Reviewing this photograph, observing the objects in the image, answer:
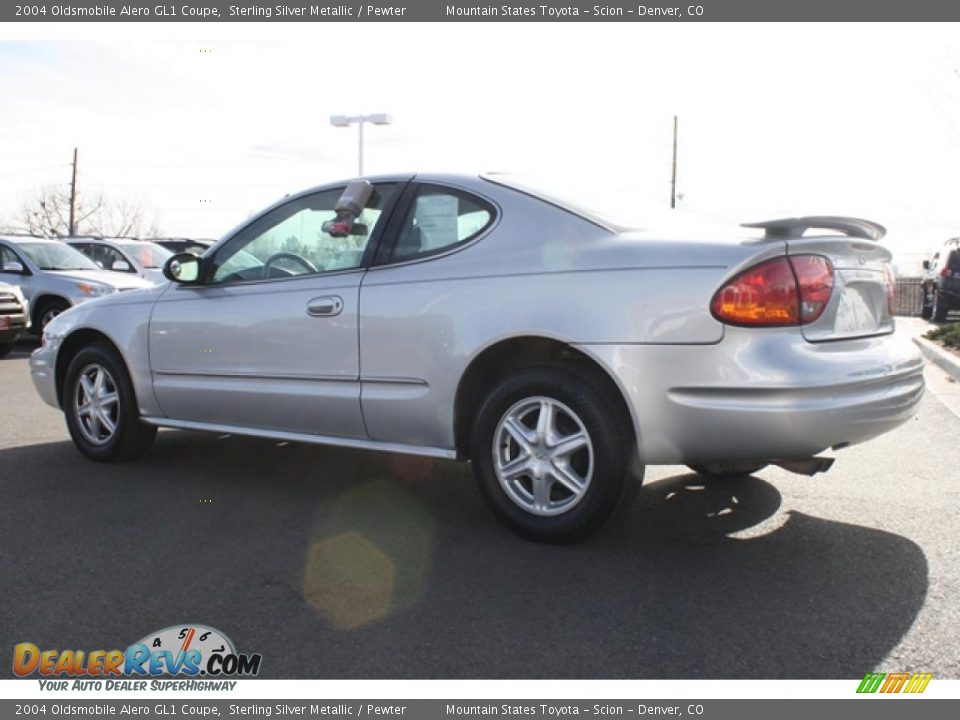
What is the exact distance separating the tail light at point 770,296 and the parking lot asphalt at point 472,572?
97 centimetres

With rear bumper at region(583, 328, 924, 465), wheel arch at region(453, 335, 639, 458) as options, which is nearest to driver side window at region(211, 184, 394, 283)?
wheel arch at region(453, 335, 639, 458)

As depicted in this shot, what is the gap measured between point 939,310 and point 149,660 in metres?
18.0

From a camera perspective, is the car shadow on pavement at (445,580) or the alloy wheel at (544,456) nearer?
the car shadow on pavement at (445,580)

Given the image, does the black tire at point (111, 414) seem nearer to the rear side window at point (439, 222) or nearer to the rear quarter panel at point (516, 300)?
the rear quarter panel at point (516, 300)

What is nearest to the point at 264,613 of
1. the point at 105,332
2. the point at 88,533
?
the point at 88,533

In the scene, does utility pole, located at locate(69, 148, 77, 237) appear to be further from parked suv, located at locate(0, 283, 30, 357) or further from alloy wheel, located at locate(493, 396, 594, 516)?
alloy wheel, located at locate(493, 396, 594, 516)

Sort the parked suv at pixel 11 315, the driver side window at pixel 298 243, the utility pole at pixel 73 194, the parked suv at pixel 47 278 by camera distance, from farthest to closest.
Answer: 1. the utility pole at pixel 73 194
2. the parked suv at pixel 47 278
3. the parked suv at pixel 11 315
4. the driver side window at pixel 298 243

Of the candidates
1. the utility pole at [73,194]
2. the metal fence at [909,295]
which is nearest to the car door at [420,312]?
the metal fence at [909,295]

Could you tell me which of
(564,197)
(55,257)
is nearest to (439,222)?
(564,197)

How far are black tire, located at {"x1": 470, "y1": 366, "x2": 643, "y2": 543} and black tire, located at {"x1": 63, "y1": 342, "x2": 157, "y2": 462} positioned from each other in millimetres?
2541

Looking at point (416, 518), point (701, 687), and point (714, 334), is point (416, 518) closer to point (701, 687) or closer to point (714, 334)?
point (714, 334)

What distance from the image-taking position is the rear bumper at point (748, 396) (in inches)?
136

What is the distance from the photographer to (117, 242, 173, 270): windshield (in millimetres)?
17000

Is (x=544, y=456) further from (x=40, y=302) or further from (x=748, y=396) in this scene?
(x=40, y=302)
